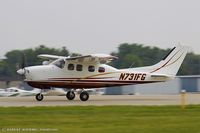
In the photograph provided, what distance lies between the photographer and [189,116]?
2108 cm

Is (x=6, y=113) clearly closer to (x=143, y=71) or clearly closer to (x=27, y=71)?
(x=27, y=71)

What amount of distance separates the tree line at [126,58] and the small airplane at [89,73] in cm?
7578

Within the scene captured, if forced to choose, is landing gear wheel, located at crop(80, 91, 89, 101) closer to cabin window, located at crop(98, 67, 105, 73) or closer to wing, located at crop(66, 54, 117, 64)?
cabin window, located at crop(98, 67, 105, 73)

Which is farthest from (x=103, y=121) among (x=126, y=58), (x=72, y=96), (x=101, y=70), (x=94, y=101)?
(x=126, y=58)

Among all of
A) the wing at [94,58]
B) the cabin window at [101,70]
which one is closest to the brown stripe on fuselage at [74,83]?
the cabin window at [101,70]

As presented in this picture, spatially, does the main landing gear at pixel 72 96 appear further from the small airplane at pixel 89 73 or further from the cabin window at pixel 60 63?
the cabin window at pixel 60 63

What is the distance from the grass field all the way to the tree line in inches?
3563

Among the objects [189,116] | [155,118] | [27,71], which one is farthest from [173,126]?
[27,71]

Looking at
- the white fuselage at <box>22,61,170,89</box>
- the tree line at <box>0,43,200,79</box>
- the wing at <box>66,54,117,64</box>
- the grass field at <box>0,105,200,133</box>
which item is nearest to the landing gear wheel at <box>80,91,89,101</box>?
the white fuselage at <box>22,61,170,89</box>

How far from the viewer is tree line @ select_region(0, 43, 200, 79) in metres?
124

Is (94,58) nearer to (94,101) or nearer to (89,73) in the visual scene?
(89,73)

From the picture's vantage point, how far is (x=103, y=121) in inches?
740

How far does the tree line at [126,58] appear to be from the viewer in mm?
124000

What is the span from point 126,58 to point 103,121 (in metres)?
119
